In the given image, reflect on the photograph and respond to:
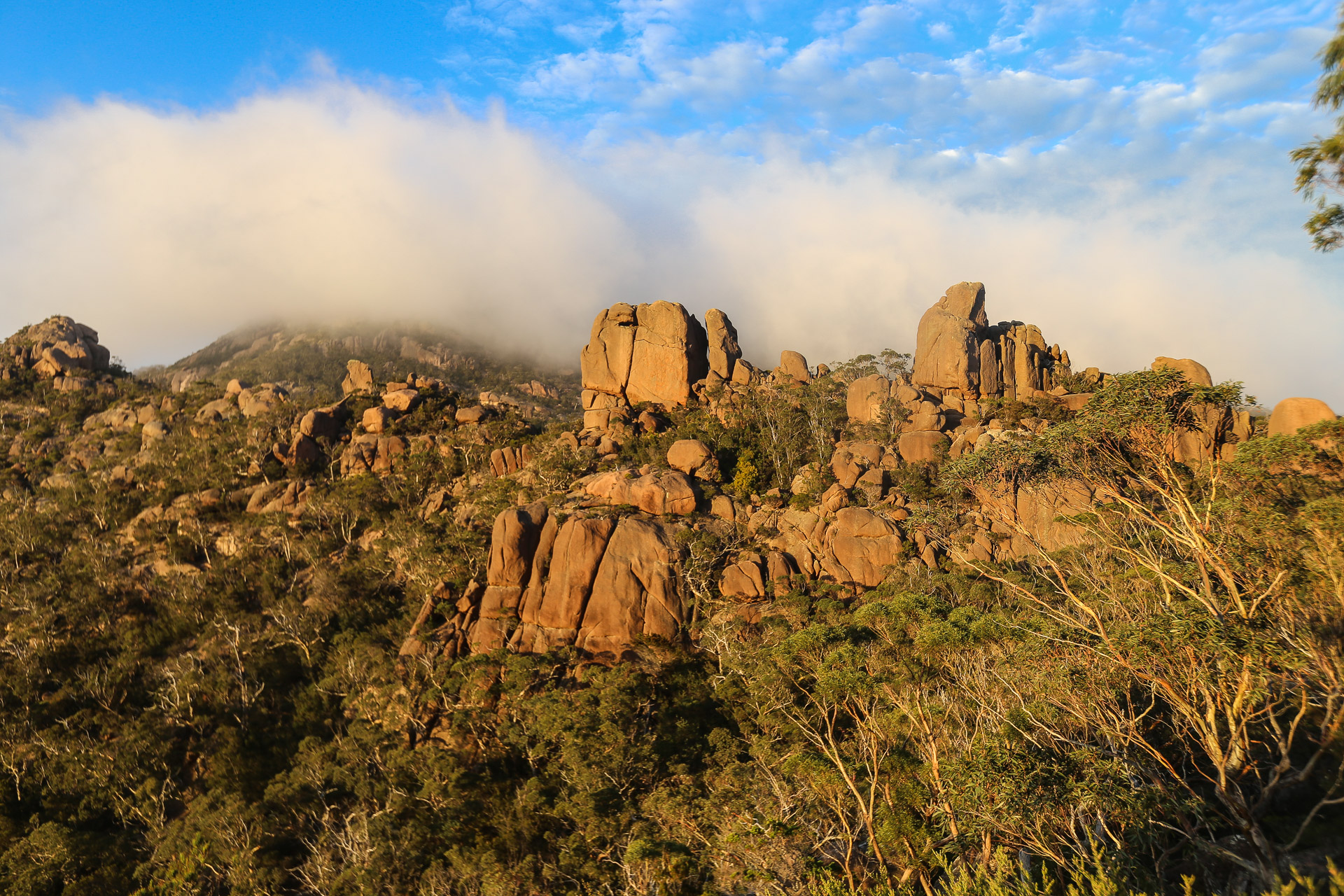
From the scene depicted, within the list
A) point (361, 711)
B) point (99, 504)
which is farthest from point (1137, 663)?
point (99, 504)

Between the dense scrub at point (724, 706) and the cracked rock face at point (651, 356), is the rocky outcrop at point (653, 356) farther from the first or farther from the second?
the dense scrub at point (724, 706)

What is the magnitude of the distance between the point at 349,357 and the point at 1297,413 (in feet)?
479

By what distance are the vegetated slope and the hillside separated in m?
51.0

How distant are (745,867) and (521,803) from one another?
9.61 meters

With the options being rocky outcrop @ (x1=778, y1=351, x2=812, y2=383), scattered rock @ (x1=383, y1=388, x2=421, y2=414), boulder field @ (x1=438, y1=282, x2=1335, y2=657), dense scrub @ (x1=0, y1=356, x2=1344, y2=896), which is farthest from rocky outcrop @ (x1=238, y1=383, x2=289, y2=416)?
rocky outcrop @ (x1=778, y1=351, x2=812, y2=383)

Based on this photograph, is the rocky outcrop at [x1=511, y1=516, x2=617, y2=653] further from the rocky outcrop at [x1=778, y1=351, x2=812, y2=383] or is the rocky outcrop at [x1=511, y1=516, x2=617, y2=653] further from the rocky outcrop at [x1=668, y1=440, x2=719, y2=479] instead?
the rocky outcrop at [x1=778, y1=351, x2=812, y2=383]

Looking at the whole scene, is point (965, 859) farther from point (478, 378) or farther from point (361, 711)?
point (478, 378)

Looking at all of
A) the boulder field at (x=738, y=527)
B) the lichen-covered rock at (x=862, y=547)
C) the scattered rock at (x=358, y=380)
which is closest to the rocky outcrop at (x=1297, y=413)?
the boulder field at (x=738, y=527)

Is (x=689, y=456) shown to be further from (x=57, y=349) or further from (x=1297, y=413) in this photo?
(x=57, y=349)

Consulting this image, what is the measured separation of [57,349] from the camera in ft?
241

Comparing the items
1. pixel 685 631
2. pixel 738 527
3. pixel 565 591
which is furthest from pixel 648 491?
pixel 685 631

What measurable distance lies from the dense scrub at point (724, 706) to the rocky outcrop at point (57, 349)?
32451 millimetres

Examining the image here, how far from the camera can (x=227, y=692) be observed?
3434cm

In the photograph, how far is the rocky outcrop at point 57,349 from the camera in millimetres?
72000
